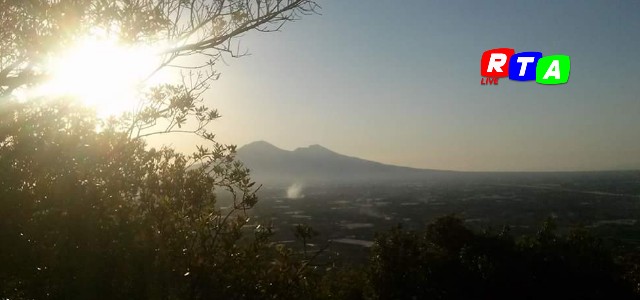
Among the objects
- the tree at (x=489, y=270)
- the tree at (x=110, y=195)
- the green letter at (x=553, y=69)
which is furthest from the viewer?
the tree at (x=489, y=270)

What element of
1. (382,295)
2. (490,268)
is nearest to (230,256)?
(382,295)

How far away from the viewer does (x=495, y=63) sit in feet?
A: 60.9

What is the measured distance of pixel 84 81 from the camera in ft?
24.7

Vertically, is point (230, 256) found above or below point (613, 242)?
above

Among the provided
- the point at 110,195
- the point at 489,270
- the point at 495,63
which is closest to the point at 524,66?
the point at 495,63

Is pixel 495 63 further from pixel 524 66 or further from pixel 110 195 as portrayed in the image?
pixel 110 195

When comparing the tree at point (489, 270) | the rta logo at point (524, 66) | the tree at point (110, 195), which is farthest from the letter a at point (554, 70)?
the tree at point (110, 195)

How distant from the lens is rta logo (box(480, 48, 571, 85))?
17422mm

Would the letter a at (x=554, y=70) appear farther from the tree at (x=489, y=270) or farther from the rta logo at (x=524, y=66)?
the tree at (x=489, y=270)

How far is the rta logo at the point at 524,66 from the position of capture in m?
17.4

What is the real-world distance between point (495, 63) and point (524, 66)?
4.01ft

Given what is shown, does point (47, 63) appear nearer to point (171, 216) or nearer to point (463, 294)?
point (171, 216)

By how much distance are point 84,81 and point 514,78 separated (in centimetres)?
1542

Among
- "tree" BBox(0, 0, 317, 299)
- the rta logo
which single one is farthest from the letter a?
"tree" BBox(0, 0, 317, 299)
